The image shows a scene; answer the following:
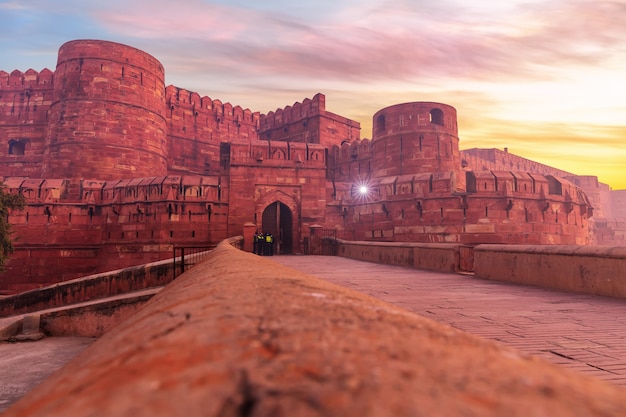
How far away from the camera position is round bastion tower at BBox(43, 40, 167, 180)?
2003cm

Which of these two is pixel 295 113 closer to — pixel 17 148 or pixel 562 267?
pixel 17 148

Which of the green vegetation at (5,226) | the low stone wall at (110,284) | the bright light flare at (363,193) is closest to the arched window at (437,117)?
the bright light flare at (363,193)

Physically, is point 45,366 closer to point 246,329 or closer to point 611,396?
point 246,329

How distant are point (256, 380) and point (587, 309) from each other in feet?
14.5

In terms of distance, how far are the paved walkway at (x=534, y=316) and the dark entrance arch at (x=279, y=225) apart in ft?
40.7

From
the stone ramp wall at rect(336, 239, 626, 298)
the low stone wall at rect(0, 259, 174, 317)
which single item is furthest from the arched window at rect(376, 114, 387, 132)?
the low stone wall at rect(0, 259, 174, 317)

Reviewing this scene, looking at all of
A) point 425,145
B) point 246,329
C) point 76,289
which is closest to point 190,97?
point 425,145

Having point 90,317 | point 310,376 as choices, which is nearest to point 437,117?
point 90,317

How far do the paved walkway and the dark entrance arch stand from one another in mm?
12392

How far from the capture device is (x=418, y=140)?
2039 centimetres

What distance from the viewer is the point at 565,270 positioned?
527 cm

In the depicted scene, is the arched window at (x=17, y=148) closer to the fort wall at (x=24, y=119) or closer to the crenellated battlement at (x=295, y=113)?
the fort wall at (x=24, y=119)

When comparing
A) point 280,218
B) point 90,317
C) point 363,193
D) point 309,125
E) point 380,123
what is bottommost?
point 90,317

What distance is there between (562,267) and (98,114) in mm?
21869
